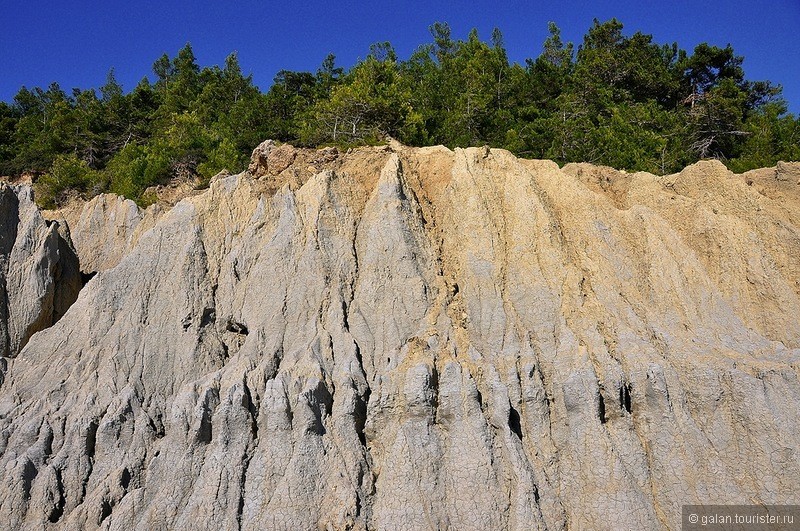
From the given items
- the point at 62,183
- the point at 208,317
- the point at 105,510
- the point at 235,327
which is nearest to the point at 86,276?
the point at 208,317

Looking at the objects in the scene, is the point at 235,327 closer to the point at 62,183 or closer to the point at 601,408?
the point at 601,408

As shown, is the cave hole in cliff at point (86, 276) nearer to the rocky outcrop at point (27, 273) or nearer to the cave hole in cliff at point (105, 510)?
the rocky outcrop at point (27, 273)

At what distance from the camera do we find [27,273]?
18.6 meters

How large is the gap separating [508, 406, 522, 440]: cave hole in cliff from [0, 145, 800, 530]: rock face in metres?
0.05

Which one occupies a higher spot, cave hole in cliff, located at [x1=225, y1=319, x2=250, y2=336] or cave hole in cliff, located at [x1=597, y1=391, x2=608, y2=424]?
cave hole in cliff, located at [x1=225, y1=319, x2=250, y2=336]

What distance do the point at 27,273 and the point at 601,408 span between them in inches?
617

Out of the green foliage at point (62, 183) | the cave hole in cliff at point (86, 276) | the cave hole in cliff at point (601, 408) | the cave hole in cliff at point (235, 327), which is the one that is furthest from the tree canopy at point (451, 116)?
the cave hole in cliff at point (601, 408)

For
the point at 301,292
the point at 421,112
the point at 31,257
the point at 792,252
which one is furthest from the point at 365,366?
the point at 421,112

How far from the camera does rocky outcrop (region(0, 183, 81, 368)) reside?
59.1 feet

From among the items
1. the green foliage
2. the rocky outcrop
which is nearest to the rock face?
the rocky outcrop

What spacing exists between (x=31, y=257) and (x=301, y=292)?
26.2ft

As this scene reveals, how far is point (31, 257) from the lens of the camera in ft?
61.6

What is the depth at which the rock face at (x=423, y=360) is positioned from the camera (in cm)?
1399

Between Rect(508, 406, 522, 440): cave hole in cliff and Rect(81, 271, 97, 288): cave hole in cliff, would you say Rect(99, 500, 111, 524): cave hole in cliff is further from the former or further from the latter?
Rect(81, 271, 97, 288): cave hole in cliff
